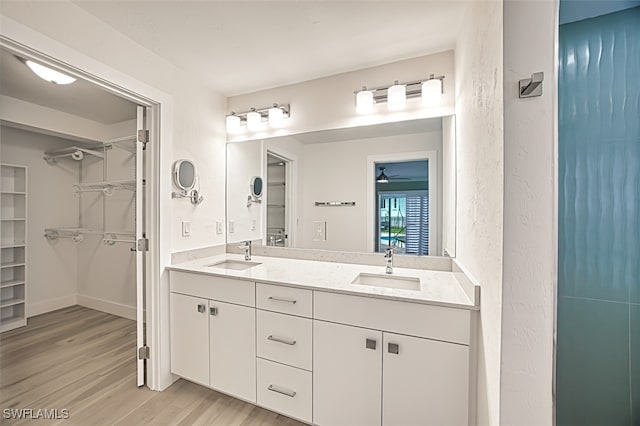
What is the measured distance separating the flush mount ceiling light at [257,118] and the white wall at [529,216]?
1686 millimetres

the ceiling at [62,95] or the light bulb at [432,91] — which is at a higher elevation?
the ceiling at [62,95]

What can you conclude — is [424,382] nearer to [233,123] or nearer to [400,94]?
[400,94]

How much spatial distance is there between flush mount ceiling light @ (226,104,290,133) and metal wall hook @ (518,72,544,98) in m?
1.73

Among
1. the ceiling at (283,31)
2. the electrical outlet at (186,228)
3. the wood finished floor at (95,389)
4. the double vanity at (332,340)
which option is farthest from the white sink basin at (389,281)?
the ceiling at (283,31)

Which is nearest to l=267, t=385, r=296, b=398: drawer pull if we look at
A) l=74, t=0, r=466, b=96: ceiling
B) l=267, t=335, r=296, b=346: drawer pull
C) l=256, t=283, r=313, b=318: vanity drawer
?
l=267, t=335, r=296, b=346: drawer pull

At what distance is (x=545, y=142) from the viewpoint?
0.81 metres

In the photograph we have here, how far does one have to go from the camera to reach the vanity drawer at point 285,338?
4.94ft

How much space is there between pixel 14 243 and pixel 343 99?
3874 mm

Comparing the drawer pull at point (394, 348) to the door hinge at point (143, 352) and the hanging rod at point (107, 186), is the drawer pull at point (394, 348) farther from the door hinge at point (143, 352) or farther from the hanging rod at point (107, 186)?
the hanging rod at point (107, 186)

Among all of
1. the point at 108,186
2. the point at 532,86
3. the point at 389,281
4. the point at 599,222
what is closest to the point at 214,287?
the point at 389,281

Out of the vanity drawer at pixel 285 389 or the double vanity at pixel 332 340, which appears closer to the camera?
the double vanity at pixel 332 340

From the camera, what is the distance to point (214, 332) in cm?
178

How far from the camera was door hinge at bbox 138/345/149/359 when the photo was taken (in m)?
1.90

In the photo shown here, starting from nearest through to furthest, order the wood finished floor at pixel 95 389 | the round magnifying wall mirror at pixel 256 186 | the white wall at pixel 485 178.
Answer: the white wall at pixel 485 178 → the wood finished floor at pixel 95 389 → the round magnifying wall mirror at pixel 256 186
